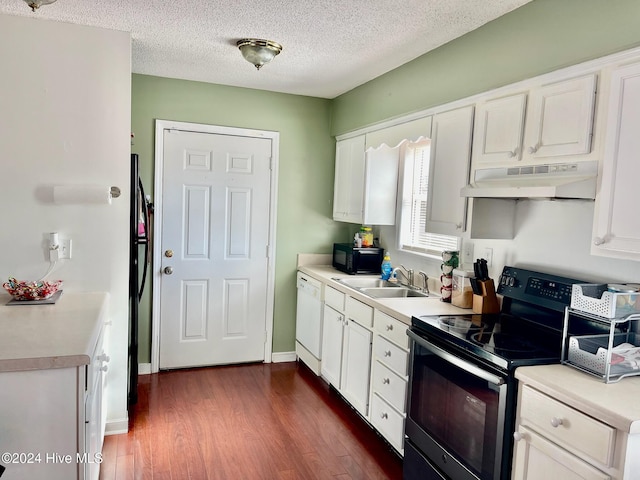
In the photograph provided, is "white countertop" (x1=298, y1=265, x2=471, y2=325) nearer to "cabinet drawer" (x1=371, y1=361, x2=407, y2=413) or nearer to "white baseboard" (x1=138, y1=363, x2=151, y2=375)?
"cabinet drawer" (x1=371, y1=361, x2=407, y2=413)

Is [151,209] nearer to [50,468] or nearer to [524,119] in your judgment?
[50,468]

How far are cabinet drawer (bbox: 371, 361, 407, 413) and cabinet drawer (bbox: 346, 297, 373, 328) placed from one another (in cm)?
26

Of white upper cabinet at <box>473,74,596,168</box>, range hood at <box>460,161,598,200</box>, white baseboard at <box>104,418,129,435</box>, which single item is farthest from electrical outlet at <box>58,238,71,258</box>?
white upper cabinet at <box>473,74,596,168</box>

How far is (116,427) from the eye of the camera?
9.91ft

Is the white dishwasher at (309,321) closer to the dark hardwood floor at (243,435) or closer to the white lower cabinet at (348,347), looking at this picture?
the white lower cabinet at (348,347)

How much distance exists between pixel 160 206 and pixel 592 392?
331cm

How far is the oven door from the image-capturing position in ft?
6.27

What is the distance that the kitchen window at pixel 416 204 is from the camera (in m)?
3.46

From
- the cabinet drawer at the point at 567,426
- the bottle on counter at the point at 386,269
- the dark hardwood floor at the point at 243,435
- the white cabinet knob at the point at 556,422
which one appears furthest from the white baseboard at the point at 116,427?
the white cabinet knob at the point at 556,422

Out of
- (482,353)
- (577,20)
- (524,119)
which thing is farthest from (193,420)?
(577,20)

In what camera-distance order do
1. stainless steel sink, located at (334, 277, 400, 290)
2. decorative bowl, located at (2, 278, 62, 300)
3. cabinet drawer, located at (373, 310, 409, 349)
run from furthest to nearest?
stainless steel sink, located at (334, 277, 400, 290)
cabinet drawer, located at (373, 310, 409, 349)
decorative bowl, located at (2, 278, 62, 300)

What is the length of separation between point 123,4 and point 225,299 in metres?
2.46

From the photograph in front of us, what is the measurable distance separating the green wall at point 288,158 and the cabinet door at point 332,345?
762 millimetres

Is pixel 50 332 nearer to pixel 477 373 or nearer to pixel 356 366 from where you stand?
pixel 477 373
